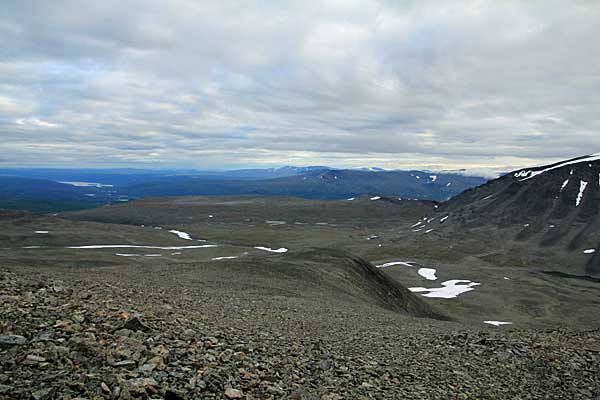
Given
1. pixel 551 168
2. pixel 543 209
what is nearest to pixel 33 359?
pixel 543 209

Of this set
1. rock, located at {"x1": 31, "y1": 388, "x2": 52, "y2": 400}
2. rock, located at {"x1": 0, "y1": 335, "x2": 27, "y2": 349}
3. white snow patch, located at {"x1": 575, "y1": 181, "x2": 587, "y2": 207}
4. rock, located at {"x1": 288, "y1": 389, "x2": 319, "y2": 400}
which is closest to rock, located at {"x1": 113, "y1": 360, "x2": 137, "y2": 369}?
rock, located at {"x1": 31, "y1": 388, "x2": 52, "y2": 400}

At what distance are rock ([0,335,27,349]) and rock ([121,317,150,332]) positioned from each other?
7.48ft

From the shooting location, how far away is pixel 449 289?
2672 inches

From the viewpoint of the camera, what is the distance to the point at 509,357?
42.7 ft

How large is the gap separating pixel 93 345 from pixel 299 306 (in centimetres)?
1369

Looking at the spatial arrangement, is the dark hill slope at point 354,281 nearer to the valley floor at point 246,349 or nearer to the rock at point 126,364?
the valley floor at point 246,349

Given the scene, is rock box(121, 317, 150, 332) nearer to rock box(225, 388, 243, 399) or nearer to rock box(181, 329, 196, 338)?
rock box(181, 329, 196, 338)

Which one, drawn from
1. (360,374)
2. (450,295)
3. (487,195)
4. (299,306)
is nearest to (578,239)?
(487,195)

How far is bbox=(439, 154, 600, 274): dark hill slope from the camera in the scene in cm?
12569

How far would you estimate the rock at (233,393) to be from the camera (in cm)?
789

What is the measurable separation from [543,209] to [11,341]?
170572 mm

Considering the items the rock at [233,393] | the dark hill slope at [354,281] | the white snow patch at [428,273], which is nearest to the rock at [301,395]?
the rock at [233,393]

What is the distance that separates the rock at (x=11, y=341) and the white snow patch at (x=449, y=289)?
191ft

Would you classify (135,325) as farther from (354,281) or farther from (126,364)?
(354,281)
